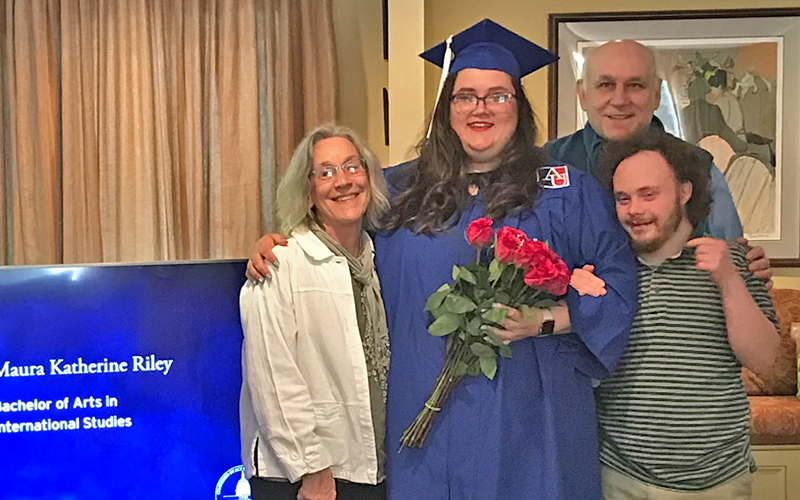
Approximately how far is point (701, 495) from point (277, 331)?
3.47 ft

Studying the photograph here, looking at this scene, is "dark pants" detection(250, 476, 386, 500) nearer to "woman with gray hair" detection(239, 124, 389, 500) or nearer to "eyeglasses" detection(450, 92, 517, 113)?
"woman with gray hair" detection(239, 124, 389, 500)

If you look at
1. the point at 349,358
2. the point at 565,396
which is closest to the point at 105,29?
the point at 349,358

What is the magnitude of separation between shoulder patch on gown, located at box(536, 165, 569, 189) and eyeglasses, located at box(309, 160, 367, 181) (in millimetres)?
439

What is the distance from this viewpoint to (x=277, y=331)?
1.77 metres

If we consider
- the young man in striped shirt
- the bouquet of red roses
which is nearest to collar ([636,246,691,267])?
the young man in striped shirt

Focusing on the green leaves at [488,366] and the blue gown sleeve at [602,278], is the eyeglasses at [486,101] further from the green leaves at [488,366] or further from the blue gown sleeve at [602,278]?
the green leaves at [488,366]

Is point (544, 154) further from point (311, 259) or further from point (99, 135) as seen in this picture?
point (99, 135)

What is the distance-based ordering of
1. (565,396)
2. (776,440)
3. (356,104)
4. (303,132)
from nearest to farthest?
(565,396)
(776,440)
(303,132)
(356,104)

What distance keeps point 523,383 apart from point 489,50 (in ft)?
2.61

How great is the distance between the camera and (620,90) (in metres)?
2.02

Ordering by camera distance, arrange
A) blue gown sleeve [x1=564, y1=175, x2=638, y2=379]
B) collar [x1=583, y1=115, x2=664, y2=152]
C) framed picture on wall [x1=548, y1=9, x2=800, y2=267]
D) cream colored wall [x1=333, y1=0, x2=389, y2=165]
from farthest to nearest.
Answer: framed picture on wall [x1=548, y1=9, x2=800, y2=267]
cream colored wall [x1=333, y1=0, x2=389, y2=165]
collar [x1=583, y1=115, x2=664, y2=152]
blue gown sleeve [x1=564, y1=175, x2=638, y2=379]

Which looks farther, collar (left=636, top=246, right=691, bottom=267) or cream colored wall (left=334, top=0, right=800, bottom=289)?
cream colored wall (left=334, top=0, right=800, bottom=289)

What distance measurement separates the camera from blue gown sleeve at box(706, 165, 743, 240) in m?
1.86

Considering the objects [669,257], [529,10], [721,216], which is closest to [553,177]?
[669,257]
